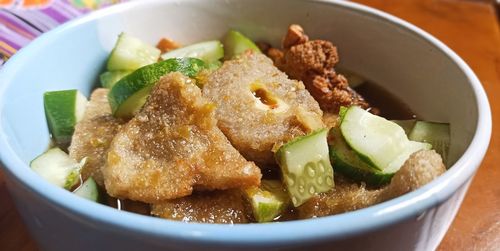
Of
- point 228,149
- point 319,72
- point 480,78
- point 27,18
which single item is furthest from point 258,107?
point 480,78

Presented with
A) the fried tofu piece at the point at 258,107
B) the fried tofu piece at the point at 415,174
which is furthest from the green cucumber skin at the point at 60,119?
the fried tofu piece at the point at 415,174

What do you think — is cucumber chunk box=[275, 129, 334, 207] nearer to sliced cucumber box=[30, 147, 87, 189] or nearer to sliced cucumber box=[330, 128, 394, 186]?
sliced cucumber box=[330, 128, 394, 186]

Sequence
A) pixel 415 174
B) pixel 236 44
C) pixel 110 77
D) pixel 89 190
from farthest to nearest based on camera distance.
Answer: pixel 236 44 < pixel 110 77 < pixel 89 190 < pixel 415 174

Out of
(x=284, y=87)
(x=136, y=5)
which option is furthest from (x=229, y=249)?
(x=136, y=5)

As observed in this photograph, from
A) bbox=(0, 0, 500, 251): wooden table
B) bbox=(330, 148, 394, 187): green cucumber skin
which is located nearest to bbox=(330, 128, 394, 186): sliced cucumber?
bbox=(330, 148, 394, 187): green cucumber skin

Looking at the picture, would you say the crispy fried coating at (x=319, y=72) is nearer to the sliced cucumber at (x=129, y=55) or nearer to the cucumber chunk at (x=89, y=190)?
the sliced cucumber at (x=129, y=55)

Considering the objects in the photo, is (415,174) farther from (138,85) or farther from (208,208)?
(138,85)
